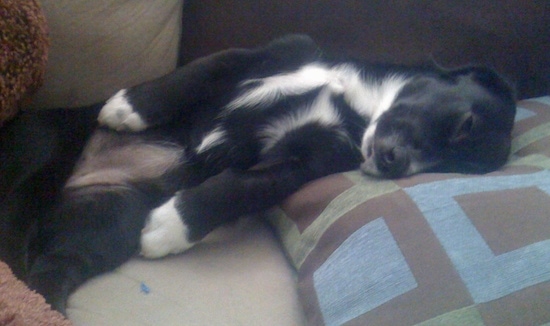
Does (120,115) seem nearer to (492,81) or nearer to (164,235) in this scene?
(164,235)

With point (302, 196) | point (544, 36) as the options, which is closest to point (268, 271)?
point (302, 196)

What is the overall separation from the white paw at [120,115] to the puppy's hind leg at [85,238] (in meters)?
0.18

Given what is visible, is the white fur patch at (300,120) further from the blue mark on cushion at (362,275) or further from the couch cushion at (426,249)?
the blue mark on cushion at (362,275)

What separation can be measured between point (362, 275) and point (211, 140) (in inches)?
25.1

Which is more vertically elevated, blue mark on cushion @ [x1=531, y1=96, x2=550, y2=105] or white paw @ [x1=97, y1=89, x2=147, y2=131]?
white paw @ [x1=97, y1=89, x2=147, y2=131]

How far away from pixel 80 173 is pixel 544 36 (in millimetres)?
1556

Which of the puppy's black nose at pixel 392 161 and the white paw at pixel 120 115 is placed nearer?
the puppy's black nose at pixel 392 161

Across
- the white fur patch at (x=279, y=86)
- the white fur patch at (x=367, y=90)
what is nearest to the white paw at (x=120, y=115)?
the white fur patch at (x=279, y=86)

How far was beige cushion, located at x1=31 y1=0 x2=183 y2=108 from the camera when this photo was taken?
1.35 meters

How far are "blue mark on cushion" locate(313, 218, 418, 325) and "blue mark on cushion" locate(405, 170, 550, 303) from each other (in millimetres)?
94

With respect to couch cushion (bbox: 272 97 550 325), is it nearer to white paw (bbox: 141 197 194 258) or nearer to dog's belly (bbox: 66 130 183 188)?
white paw (bbox: 141 197 194 258)

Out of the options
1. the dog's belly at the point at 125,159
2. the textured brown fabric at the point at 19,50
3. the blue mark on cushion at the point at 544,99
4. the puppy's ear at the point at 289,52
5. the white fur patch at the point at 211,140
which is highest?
the textured brown fabric at the point at 19,50

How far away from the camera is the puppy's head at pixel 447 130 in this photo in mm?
1259

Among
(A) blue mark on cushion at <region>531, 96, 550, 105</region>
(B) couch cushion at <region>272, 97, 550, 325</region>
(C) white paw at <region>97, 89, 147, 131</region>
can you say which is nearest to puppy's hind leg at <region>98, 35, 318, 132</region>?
(C) white paw at <region>97, 89, 147, 131</region>
